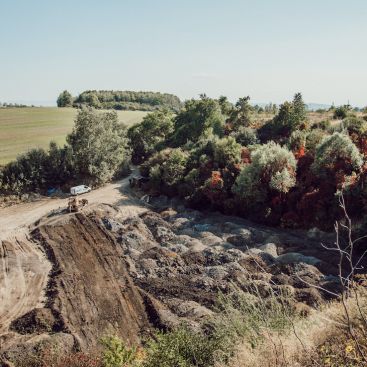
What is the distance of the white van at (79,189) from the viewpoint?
34516mm

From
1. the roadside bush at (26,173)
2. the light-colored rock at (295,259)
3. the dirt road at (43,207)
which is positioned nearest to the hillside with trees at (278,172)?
the dirt road at (43,207)

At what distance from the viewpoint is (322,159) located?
2836cm

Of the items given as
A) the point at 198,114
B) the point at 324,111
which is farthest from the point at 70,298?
the point at 324,111

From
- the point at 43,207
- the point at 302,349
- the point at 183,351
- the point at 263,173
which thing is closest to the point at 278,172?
the point at 263,173

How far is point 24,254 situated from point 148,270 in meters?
7.68

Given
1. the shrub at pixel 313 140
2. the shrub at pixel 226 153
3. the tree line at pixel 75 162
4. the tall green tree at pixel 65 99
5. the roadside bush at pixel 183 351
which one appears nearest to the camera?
the roadside bush at pixel 183 351

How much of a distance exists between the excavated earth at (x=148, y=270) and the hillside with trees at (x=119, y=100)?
84.8 m

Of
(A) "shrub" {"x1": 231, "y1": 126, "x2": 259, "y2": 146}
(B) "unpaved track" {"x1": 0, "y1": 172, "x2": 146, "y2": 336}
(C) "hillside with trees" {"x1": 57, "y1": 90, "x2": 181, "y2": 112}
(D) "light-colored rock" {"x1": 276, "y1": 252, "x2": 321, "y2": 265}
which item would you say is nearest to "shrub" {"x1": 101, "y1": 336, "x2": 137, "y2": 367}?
(B) "unpaved track" {"x1": 0, "y1": 172, "x2": 146, "y2": 336}

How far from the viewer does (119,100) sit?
5344 inches

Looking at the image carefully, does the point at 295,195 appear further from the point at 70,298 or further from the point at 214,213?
the point at 70,298

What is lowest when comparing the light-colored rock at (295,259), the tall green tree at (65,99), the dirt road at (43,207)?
the light-colored rock at (295,259)

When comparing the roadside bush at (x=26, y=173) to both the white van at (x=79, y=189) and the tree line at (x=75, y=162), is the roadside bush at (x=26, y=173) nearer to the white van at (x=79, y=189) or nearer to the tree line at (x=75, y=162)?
the tree line at (x=75, y=162)

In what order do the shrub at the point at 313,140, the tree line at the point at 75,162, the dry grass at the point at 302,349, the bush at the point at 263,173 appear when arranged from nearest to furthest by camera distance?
the dry grass at the point at 302,349, the bush at the point at 263,173, the shrub at the point at 313,140, the tree line at the point at 75,162

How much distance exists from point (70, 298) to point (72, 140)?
23968mm
